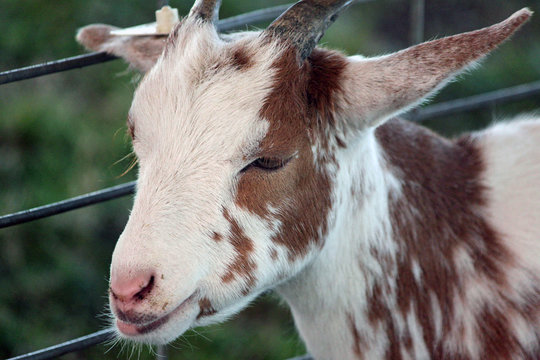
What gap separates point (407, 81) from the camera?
7.27ft

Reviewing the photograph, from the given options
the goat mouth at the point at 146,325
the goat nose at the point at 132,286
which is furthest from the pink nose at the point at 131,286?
the goat mouth at the point at 146,325

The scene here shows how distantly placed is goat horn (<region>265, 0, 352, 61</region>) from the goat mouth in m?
0.81

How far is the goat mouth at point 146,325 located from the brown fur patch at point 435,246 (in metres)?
0.70

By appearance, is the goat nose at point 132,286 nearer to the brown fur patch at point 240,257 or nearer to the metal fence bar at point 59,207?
the brown fur patch at point 240,257

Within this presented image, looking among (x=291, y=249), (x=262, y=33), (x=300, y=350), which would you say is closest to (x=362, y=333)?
(x=291, y=249)

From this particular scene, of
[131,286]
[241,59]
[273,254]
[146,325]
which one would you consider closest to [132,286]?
[131,286]

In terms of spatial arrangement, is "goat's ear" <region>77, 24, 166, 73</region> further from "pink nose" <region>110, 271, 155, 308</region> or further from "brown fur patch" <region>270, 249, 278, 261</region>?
A: "pink nose" <region>110, 271, 155, 308</region>

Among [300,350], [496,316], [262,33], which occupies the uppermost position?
[262,33]

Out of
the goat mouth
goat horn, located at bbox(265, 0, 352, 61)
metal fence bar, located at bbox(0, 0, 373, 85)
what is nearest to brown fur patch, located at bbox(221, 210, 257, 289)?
the goat mouth

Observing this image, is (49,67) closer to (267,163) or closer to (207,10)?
(207,10)

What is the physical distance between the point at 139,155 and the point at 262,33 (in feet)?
1.73

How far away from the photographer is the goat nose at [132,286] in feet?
6.69

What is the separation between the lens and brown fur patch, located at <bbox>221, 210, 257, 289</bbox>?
2.23m

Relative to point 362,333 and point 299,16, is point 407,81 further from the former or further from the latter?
point 362,333
